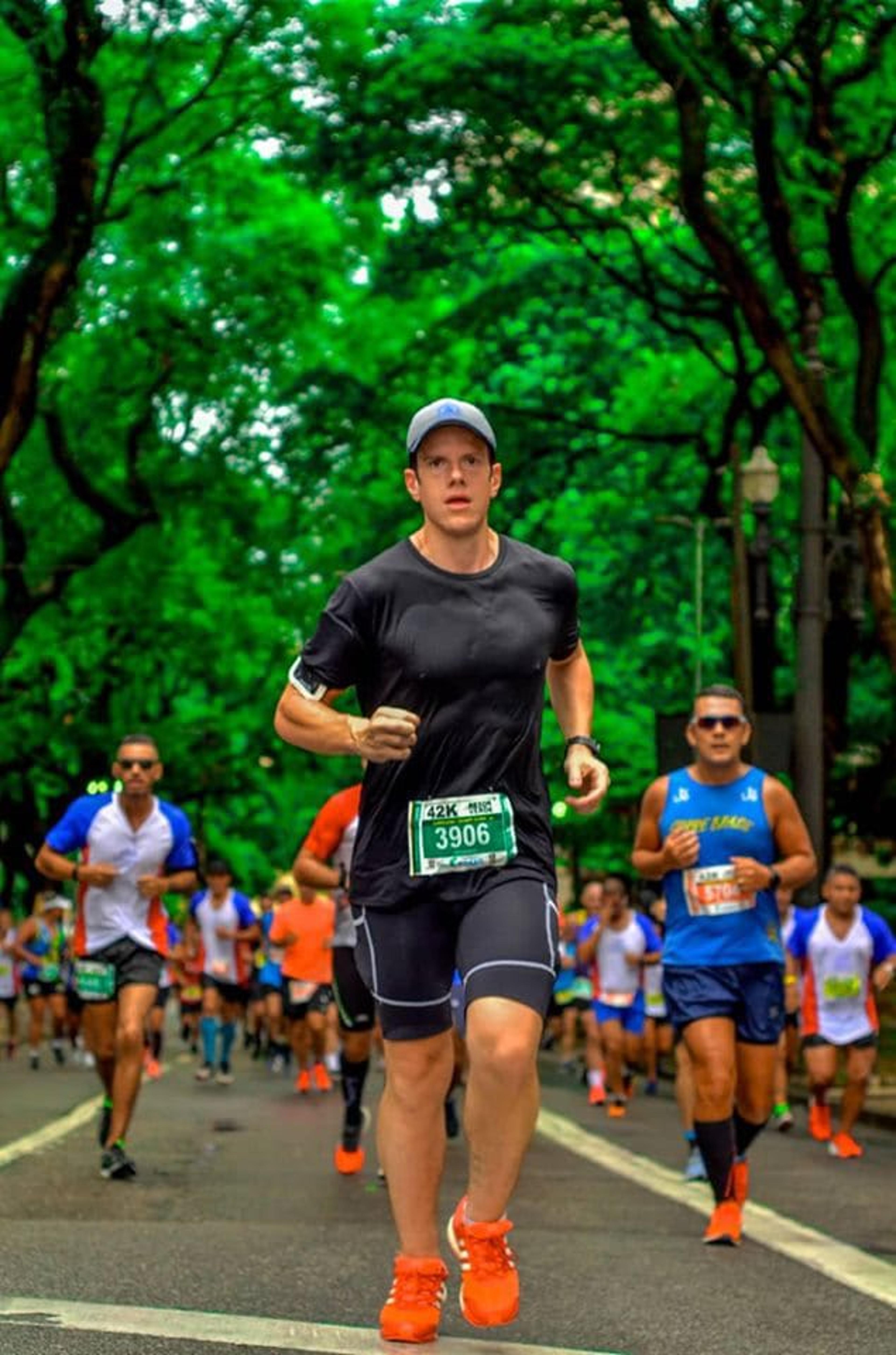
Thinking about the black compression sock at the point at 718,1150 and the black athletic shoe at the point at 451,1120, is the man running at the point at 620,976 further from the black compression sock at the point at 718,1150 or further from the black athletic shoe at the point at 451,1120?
the black compression sock at the point at 718,1150

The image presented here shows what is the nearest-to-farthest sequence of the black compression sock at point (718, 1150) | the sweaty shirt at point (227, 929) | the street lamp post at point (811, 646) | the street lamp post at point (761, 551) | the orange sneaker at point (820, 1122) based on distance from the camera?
the black compression sock at point (718, 1150)
the orange sneaker at point (820, 1122)
the street lamp post at point (811, 646)
the street lamp post at point (761, 551)
the sweaty shirt at point (227, 929)

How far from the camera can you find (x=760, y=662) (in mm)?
27828

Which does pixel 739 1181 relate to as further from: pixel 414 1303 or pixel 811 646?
pixel 811 646

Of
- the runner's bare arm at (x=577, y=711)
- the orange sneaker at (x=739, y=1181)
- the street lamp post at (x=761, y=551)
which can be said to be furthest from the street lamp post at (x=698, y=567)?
the runner's bare arm at (x=577, y=711)

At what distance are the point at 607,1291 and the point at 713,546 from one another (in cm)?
2711

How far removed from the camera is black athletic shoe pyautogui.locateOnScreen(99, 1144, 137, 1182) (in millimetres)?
12094

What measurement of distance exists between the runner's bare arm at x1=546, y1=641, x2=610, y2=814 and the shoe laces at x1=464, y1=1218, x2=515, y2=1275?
970mm

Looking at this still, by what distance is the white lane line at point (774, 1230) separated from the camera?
8312 mm

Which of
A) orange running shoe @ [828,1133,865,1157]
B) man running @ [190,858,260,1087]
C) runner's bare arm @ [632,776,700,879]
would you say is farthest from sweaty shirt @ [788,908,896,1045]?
man running @ [190,858,260,1087]

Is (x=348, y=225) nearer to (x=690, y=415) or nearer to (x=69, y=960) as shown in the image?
(x=690, y=415)

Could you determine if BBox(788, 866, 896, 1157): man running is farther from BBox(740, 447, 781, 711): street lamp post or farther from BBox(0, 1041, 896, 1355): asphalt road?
BBox(740, 447, 781, 711): street lamp post

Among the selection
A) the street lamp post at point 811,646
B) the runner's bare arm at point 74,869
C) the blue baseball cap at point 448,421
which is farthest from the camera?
the street lamp post at point 811,646

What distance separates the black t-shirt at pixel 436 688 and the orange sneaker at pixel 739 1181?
369 cm

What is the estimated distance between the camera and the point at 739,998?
10.1m
